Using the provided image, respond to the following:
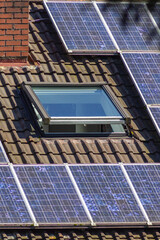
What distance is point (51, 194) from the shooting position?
49.7ft

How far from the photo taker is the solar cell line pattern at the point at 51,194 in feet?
48.7

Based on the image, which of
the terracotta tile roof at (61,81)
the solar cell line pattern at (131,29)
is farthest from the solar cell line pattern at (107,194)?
the solar cell line pattern at (131,29)

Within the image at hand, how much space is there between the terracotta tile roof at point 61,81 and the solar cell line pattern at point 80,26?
235 millimetres

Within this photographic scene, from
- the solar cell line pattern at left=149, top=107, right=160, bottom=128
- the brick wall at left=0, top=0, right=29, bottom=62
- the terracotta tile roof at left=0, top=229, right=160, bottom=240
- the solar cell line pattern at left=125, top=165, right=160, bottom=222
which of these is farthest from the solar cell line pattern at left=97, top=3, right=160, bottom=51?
the terracotta tile roof at left=0, top=229, right=160, bottom=240

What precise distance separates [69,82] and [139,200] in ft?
10.4

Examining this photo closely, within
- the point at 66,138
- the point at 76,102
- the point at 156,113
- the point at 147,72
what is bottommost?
the point at 66,138

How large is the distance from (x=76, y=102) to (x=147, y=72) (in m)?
1.58

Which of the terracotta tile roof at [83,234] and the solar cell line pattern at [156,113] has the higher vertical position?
the solar cell line pattern at [156,113]

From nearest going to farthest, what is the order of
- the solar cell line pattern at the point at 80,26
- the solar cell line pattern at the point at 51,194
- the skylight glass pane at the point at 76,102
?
the solar cell line pattern at the point at 51,194 → the skylight glass pane at the point at 76,102 → the solar cell line pattern at the point at 80,26

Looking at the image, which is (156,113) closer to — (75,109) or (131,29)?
(75,109)

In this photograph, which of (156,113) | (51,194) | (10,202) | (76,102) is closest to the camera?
(10,202)

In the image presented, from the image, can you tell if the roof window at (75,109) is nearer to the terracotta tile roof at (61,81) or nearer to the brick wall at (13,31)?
the terracotta tile roof at (61,81)

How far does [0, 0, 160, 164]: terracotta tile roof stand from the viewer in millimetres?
16328

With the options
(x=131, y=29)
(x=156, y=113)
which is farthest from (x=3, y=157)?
(x=131, y=29)
